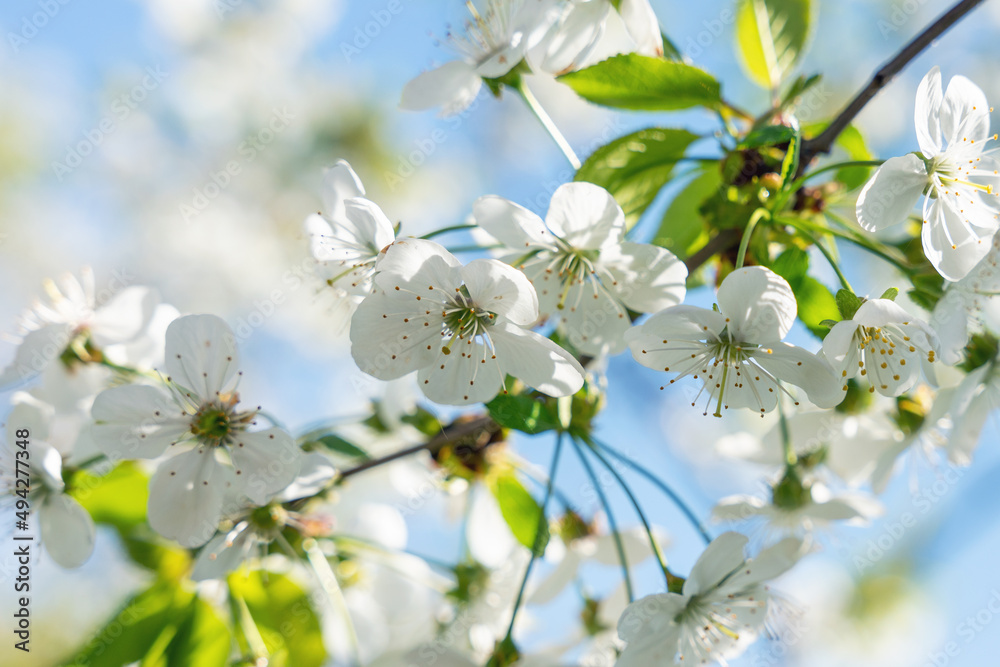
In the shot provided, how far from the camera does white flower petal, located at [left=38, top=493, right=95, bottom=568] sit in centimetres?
129

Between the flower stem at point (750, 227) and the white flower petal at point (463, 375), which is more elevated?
the white flower petal at point (463, 375)

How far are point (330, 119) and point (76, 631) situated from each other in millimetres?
3594

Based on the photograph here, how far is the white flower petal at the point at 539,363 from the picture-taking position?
3.51ft

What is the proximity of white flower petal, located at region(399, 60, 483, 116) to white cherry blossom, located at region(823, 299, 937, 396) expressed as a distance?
0.76 metres

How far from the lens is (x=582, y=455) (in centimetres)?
133

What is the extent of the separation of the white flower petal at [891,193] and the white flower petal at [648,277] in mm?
265

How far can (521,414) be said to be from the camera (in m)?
1.08

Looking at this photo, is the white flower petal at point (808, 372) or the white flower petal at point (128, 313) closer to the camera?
the white flower petal at point (808, 372)

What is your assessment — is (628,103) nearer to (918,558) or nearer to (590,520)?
(590,520)

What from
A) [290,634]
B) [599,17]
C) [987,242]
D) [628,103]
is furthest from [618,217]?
[290,634]

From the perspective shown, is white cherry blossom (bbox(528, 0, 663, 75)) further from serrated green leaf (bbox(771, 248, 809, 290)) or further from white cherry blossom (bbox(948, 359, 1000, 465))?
white cherry blossom (bbox(948, 359, 1000, 465))

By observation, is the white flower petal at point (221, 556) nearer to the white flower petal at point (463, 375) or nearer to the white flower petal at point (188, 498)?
the white flower petal at point (188, 498)

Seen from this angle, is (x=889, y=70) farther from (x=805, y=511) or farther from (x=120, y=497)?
(x=120, y=497)

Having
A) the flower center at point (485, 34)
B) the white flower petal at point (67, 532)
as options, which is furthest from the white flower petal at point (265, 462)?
the flower center at point (485, 34)
